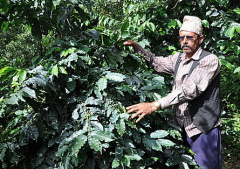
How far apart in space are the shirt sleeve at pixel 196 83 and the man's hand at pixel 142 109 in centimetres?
9

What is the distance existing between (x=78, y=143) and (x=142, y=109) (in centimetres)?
51

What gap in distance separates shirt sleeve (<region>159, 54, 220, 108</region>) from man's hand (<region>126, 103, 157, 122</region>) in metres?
0.09

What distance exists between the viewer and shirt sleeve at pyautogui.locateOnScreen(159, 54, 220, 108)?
5.65 ft

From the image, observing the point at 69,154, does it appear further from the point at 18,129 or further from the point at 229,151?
the point at 229,151

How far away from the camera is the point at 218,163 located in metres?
2.01

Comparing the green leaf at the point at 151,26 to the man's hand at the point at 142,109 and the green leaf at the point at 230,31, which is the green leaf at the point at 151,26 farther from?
the man's hand at the point at 142,109

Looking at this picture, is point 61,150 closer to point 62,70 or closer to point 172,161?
point 62,70

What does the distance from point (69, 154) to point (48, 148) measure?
0.33m

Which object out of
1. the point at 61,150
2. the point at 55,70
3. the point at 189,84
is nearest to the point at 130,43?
the point at 189,84

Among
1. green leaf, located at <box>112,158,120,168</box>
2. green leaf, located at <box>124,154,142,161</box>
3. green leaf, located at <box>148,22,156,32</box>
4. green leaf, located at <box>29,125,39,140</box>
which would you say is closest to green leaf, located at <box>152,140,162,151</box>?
green leaf, located at <box>124,154,142,161</box>

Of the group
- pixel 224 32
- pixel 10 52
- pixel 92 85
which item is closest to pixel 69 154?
pixel 92 85

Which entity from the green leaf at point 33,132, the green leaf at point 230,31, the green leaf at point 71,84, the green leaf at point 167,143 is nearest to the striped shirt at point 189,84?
the green leaf at point 167,143

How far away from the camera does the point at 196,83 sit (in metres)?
1.83

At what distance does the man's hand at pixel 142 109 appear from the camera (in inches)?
61.2
